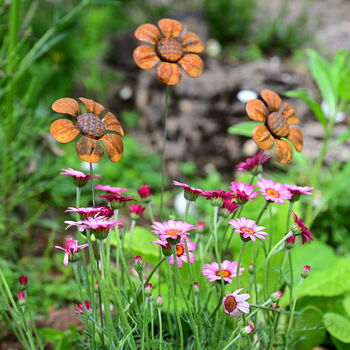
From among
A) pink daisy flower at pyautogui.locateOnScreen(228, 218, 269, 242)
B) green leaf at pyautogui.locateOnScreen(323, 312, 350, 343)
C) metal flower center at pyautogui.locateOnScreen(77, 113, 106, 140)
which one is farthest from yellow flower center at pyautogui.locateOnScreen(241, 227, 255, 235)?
green leaf at pyautogui.locateOnScreen(323, 312, 350, 343)

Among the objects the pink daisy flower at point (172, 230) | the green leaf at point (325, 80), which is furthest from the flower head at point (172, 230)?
the green leaf at point (325, 80)

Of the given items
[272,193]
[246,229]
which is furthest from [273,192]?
[246,229]

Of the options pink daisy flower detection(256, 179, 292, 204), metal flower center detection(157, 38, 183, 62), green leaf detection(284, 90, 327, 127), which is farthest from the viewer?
green leaf detection(284, 90, 327, 127)

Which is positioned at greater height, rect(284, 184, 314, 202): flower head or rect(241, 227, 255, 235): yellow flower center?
rect(284, 184, 314, 202): flower head

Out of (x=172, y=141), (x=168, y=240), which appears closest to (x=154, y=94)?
(x=172, y=141)

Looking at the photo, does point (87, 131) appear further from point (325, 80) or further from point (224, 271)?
point (325, 80)

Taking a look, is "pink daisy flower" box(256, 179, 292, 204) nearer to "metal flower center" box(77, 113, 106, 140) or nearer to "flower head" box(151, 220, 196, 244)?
"flower head" box(151, 220, 196, 244)
